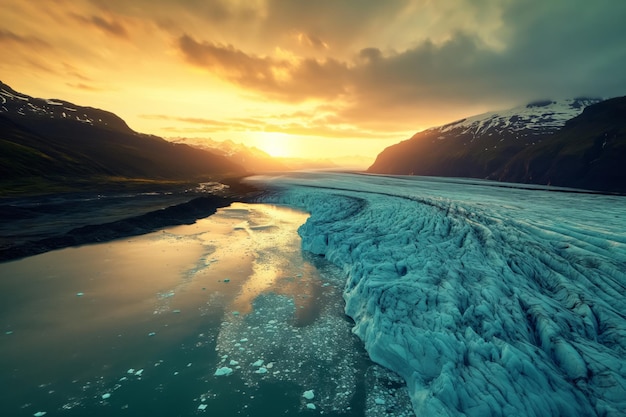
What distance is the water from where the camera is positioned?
9.64 m

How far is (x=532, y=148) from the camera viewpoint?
106 metres

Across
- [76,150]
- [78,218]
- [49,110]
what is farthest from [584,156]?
[49,110]

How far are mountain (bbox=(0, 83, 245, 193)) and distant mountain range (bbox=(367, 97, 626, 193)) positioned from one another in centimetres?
11439

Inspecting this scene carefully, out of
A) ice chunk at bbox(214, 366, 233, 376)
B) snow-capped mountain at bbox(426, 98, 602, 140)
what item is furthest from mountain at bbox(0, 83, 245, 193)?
snow-capped mountain at bbox(426, 98, 602, 140)

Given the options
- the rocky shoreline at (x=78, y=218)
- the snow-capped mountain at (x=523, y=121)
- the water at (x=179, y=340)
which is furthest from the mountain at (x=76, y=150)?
the snow-capped mountain at (x=523, y=121)

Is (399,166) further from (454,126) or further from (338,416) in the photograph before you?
(338,416)

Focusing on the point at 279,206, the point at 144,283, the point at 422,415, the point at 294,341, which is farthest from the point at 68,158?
the point at 422,415

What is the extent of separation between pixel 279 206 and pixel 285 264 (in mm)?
32774

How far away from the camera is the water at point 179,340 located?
9.64 meters

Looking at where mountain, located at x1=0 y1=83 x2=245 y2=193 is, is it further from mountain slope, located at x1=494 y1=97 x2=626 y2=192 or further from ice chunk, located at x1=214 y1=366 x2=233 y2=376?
mountain slope, located at x1=494 y1=97 x2=626 y2=192

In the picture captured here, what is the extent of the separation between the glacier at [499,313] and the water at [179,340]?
1.52m

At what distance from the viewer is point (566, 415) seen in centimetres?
806

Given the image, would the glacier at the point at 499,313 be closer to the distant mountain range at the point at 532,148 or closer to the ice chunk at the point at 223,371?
the ice chunk at the point at 223,371

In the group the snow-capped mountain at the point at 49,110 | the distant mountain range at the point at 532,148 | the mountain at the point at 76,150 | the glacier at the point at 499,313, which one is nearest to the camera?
the glacier at the point at 499,313
